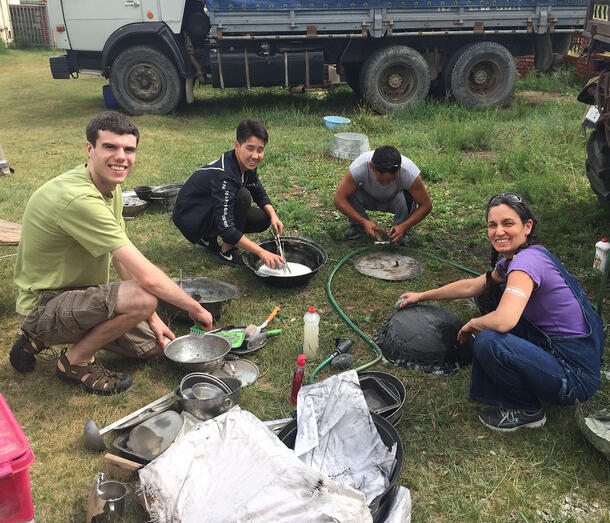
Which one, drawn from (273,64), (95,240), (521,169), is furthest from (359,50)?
(95,240)

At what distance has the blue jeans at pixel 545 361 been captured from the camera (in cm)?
269

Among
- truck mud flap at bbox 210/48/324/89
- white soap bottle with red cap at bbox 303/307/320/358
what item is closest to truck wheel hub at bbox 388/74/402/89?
truck mud flap at bbox 210/48/324/89

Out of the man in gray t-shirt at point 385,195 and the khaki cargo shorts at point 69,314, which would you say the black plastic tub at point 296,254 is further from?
the khaki cargo shorts at point 69,314

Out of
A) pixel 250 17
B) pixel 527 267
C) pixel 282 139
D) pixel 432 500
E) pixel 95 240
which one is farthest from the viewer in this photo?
pixel 250 17

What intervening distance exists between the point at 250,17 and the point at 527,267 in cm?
778

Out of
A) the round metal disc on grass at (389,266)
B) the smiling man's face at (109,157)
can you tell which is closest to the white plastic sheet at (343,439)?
the smiling man's face at (109,157)

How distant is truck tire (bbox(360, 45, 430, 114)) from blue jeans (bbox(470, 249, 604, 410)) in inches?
300

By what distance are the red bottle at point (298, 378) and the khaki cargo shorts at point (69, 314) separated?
3.36ft

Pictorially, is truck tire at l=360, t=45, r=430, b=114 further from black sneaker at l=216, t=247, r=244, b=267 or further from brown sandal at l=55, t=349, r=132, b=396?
brown sandal at l=55, t=349, r=132, b=396

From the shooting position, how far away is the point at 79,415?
298 cm

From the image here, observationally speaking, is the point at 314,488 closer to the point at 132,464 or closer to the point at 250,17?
the point at 132,464

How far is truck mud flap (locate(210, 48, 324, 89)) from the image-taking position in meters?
9.46

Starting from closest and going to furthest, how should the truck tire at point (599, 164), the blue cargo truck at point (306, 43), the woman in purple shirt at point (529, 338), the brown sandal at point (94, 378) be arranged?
the woman in purple shirt at point (529, 338), the brown sandal at point (94, 378), the truck tire at point (599, 164), the blue cargo truck at point (306, 43)

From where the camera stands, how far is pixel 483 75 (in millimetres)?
10031
